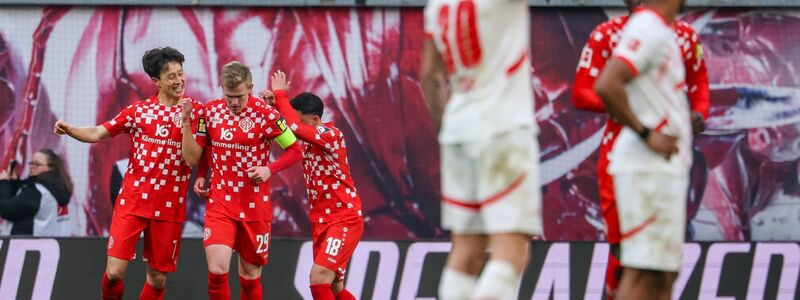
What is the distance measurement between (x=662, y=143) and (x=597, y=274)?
187 inches

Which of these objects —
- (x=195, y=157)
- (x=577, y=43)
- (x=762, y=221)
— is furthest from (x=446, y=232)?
(x=195, y=157)

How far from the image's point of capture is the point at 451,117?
4.98 m

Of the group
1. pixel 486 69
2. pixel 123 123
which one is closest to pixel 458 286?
pixel 486 69

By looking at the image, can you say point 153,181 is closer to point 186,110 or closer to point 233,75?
point 186,110

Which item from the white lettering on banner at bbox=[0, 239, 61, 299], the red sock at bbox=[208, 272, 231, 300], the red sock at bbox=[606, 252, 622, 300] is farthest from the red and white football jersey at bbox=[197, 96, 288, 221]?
the red sock at bbox=[606, 252, 622, 300]

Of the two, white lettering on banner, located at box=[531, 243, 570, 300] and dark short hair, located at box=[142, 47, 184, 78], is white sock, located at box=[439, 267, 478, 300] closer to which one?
dark short hair, located at box=[142, 47, 184, 78]

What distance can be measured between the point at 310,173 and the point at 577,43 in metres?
3.86

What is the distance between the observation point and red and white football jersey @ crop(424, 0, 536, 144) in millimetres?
4898

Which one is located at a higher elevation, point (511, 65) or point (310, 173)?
point (511, 65)

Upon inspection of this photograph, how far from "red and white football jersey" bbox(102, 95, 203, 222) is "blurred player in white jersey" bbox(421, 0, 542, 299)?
153 inches

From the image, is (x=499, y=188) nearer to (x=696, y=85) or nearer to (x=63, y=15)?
(x=696, y=85)

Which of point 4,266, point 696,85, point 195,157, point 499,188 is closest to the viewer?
point 499,188

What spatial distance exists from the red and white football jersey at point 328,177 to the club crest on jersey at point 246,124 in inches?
9.5

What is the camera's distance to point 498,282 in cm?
479
